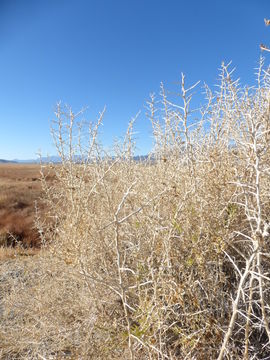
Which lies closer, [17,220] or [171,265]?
[171,265]

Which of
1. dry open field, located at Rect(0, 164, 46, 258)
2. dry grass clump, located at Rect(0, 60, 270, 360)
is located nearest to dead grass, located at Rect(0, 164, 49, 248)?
dry open field, located at Rect(0, 164, 46, 258)

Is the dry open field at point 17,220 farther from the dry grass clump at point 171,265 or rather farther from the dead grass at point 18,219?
the dry grass clump at point 171,265

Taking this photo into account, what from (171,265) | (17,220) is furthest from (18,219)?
(171,265)

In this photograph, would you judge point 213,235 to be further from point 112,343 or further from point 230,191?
point 112,343

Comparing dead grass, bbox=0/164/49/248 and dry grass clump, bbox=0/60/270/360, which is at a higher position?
dry grass clump, bbox=0/60/270/360

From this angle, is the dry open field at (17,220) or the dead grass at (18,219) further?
Result: the dead grass at (18,219)

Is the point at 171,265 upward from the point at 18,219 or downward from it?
upward

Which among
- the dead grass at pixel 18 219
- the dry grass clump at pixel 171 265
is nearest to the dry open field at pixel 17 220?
the dead grass at pixel 18 219

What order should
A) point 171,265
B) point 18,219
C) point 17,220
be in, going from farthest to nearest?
point 18,219, point 17,220, point 171,265

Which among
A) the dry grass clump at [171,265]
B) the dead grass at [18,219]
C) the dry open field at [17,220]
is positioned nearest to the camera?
the dry grass clump at [171,265]

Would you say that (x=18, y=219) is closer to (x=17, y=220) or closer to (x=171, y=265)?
(x=17, y=220)

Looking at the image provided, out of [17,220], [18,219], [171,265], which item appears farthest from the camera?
[18,219]

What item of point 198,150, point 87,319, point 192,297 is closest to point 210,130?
point 198,150

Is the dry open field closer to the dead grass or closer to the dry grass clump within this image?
the dead grass
